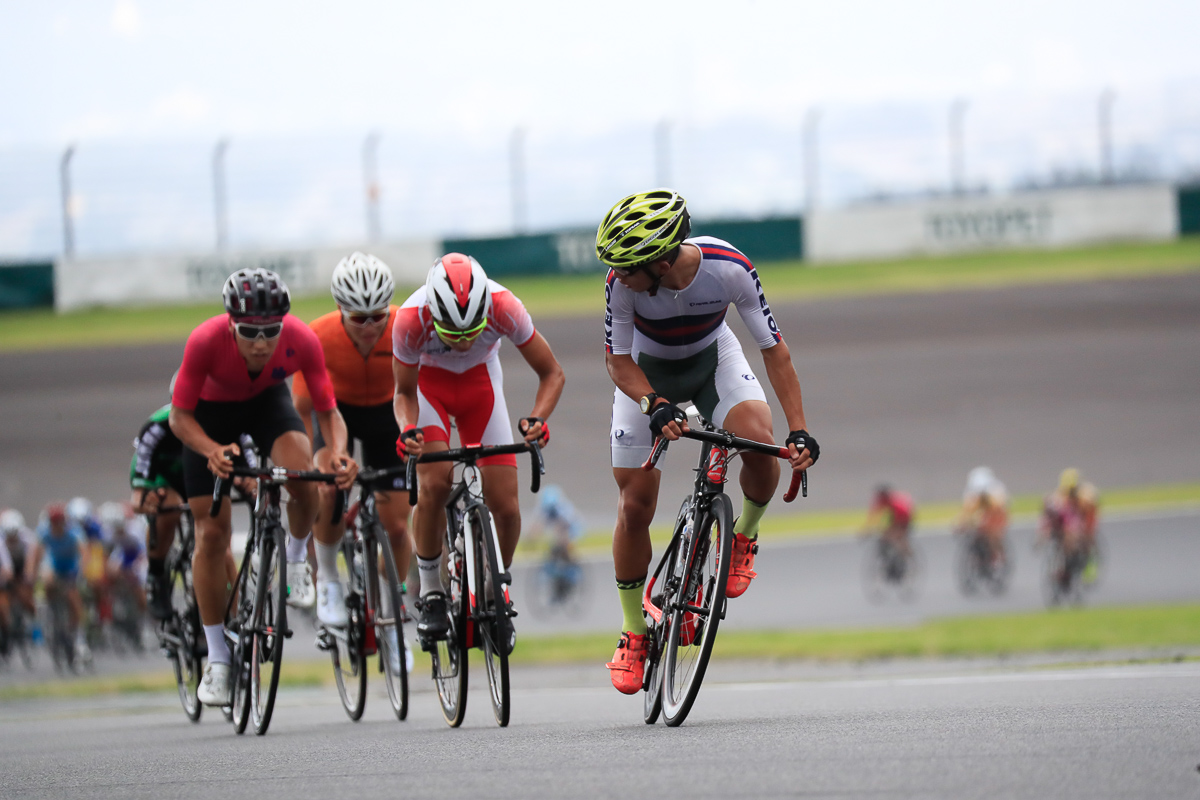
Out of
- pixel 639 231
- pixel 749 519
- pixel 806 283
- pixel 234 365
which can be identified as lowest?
pixel 749 519

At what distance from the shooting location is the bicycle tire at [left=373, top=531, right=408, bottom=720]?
698cm

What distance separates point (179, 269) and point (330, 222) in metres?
3.16

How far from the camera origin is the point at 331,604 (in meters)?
7.67

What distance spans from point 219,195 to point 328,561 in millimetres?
21528

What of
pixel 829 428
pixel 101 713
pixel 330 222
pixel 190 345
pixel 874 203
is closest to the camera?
pixel 190 345

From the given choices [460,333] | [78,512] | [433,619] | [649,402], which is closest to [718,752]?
[649,402]

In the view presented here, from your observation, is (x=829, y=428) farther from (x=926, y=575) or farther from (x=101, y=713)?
(x=101, y=713)

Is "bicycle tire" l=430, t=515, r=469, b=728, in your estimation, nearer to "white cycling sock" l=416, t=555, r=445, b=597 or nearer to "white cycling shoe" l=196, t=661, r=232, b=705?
"white cycling sock" l=416, t=555, r=445, b=597

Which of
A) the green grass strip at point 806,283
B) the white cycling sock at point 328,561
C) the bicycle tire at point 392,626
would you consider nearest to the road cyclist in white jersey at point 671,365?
the bicycle tire at point 392,626

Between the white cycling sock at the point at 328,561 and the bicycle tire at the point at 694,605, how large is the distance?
2.81m

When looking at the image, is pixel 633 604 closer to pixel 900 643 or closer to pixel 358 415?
pixel 358 415

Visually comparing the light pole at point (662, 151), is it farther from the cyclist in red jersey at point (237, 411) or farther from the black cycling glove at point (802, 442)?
the black cycling glove at point (802, 442)

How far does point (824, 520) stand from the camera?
79.2 ft

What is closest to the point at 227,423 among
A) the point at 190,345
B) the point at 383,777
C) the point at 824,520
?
the point at 190,345
